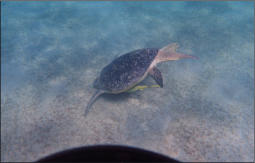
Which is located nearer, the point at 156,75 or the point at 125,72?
the point at 125,72

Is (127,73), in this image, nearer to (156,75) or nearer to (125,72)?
(125,72)

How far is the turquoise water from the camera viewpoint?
7.62ft

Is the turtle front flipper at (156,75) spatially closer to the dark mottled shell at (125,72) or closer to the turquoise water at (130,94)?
the dark mottled shell at (125,72)

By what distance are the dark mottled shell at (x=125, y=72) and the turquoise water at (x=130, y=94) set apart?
33 cm

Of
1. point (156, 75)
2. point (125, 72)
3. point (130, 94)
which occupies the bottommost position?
point (130, 94)

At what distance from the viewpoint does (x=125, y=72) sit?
296cm

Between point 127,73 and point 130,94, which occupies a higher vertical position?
point 127,73

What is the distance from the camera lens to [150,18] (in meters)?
6.98

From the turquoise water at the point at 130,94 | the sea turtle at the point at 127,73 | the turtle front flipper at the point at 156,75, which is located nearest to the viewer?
the turquoise water at the point at 130,94

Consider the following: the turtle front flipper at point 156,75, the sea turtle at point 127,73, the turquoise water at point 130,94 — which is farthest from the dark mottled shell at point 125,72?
the turquoise water at point 130,94

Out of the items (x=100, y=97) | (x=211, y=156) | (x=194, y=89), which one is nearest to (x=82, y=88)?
(x=100, y=97)

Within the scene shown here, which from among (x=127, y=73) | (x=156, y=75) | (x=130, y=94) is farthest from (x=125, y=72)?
(x=156, y=75)

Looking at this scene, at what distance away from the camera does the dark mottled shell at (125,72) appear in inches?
113

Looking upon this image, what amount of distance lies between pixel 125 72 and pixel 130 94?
1.69 feet
